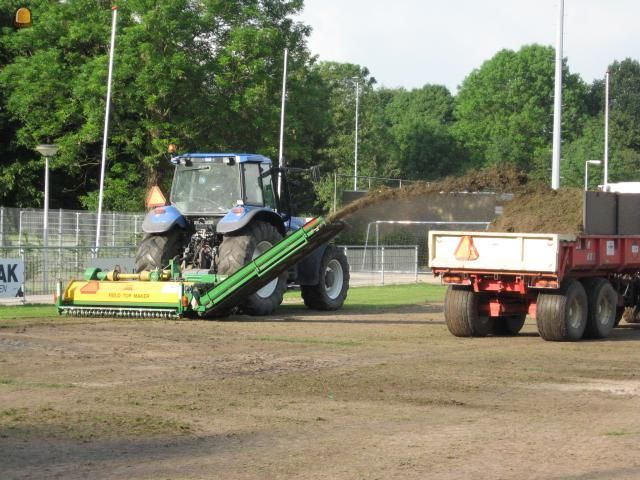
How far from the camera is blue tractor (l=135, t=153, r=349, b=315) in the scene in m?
19.8

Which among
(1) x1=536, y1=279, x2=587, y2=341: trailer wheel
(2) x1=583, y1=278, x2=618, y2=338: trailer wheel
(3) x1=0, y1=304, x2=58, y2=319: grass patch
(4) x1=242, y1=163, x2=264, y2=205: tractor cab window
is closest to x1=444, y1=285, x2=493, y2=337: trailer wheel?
(1) x1=536, y1=279, x2=587, y2=341: trailer wheel

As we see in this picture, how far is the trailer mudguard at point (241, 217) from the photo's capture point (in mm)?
19328

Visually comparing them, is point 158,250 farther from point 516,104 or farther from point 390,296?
point 516,104

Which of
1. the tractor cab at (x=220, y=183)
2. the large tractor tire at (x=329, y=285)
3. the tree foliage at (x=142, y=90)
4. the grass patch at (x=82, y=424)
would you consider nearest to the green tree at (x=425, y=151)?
the tree foliage at (x=142, y=90)

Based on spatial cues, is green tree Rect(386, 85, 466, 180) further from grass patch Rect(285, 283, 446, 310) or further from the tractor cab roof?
the tractor cab roof

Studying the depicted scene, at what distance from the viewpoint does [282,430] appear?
29.5 feet

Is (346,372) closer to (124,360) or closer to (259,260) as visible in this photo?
(124,360)

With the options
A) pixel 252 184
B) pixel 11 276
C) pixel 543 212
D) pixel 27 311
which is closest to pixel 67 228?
pixel 11 276

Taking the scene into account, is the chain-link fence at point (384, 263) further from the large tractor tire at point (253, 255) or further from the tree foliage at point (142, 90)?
the large tractor tire at point (253, 255)

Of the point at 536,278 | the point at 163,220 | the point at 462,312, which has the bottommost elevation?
the point at 462,312

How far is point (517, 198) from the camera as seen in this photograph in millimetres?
17938

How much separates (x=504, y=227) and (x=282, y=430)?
30.4 ft

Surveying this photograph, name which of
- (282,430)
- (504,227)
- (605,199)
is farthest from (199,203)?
(282,430)

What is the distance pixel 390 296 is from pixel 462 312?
11.9 m
